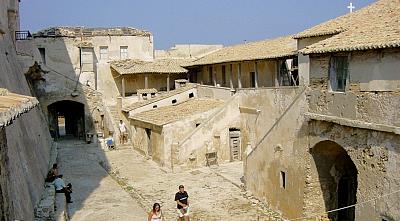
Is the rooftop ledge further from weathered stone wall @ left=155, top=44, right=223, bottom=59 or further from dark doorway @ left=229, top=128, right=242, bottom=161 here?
weathered stone wall @ left=155, top=44, right=223, bottom=59

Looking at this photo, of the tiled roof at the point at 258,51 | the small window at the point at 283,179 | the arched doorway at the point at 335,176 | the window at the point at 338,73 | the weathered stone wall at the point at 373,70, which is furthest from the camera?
the tiled roof at the point at 258,51

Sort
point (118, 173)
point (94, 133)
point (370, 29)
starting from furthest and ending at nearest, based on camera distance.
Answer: point (94, 133) → point (118, 173) → point (370, 29)

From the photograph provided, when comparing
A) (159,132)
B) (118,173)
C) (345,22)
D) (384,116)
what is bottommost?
(118,173)

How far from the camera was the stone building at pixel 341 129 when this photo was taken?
35.8ft

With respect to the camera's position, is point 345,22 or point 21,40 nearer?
point 345,22

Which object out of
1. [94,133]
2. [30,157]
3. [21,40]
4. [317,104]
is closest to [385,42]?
[317,104]

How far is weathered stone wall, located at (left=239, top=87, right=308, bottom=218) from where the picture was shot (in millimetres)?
14750

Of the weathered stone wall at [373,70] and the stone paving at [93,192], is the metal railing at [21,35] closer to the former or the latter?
the stone paving at [93,192]

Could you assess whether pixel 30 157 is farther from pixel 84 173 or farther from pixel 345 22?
pixel 345 22

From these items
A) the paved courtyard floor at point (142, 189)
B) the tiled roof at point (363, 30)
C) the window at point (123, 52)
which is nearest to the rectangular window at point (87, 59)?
the window at point (123, 52)

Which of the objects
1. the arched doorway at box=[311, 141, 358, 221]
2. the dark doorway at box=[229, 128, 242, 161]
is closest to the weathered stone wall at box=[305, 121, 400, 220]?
the arched doorway at box=[311, 141, 358, 221]

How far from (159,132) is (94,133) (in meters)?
8.54

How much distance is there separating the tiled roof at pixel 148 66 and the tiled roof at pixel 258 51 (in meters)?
2.63

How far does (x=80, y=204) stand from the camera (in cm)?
1583
